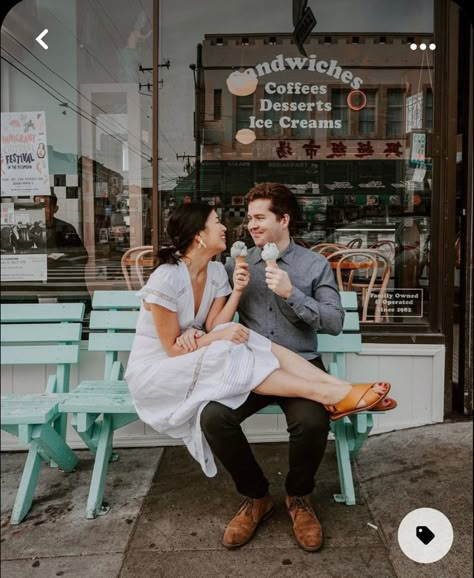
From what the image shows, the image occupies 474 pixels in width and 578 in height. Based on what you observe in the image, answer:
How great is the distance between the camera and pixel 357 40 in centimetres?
365

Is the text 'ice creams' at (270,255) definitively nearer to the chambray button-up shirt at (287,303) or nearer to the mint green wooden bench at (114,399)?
the chambray button-up shirt at (287,303)

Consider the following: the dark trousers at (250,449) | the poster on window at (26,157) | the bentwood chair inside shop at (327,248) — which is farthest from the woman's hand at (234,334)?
the bentwood chair inside shop at (327,248)

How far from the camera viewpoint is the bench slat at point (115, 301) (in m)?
2.96

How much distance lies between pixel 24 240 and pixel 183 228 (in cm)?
133

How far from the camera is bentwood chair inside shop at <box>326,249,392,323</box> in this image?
354 centimetres

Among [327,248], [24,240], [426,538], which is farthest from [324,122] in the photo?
[426,538]

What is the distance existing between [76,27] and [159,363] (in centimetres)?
242

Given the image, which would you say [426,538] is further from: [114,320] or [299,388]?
[114,320]

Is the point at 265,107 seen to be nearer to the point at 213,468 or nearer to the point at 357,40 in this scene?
the point at 357,40

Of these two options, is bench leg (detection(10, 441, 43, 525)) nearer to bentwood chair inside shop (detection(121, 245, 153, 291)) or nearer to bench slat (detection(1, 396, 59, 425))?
bench slat (detection(1, 396, 59, 425))

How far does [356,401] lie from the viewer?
2.16 metres

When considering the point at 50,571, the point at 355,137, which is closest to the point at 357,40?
the point at 355,137

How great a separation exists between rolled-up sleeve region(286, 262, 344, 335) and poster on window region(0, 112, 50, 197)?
1303 mm

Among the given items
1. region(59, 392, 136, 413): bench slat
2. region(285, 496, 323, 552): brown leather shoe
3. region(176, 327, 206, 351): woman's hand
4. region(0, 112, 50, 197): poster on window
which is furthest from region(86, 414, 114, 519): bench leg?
region(0, 112, 50, 197): poster on window
